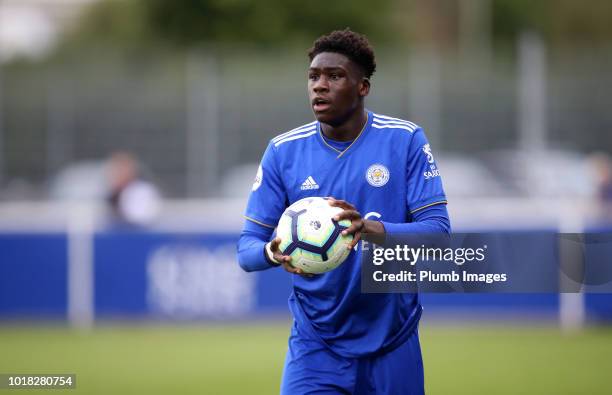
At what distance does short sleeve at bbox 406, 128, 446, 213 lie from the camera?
5398mm

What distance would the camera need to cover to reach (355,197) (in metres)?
5.49

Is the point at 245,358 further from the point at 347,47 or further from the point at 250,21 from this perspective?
the point at 250,21

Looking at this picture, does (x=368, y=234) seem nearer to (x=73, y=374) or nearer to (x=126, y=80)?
(x=73, y=374)

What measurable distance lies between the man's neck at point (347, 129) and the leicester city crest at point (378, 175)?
9.2 inches

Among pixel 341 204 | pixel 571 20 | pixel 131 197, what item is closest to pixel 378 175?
pixel 341 204

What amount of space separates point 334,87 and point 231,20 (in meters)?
25.5

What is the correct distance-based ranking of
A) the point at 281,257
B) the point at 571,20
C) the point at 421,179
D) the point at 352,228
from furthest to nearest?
the point at 571,20
the point at 421,179
the point at 281,257
the point at 352,228

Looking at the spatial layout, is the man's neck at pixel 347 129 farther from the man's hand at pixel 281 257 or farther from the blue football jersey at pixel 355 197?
the man's hand at pixel 281 257

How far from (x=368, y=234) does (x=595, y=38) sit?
38.4 metres

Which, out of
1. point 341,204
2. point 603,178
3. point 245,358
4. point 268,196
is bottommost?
point 245,358

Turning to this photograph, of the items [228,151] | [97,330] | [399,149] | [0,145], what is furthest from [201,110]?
[399,149]

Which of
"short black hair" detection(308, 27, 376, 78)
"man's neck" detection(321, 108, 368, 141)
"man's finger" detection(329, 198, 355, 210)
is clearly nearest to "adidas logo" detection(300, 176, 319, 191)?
"man's neck" detection(321, 108, 368, 141)

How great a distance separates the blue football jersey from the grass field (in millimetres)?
4304

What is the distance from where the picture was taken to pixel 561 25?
42438mm
